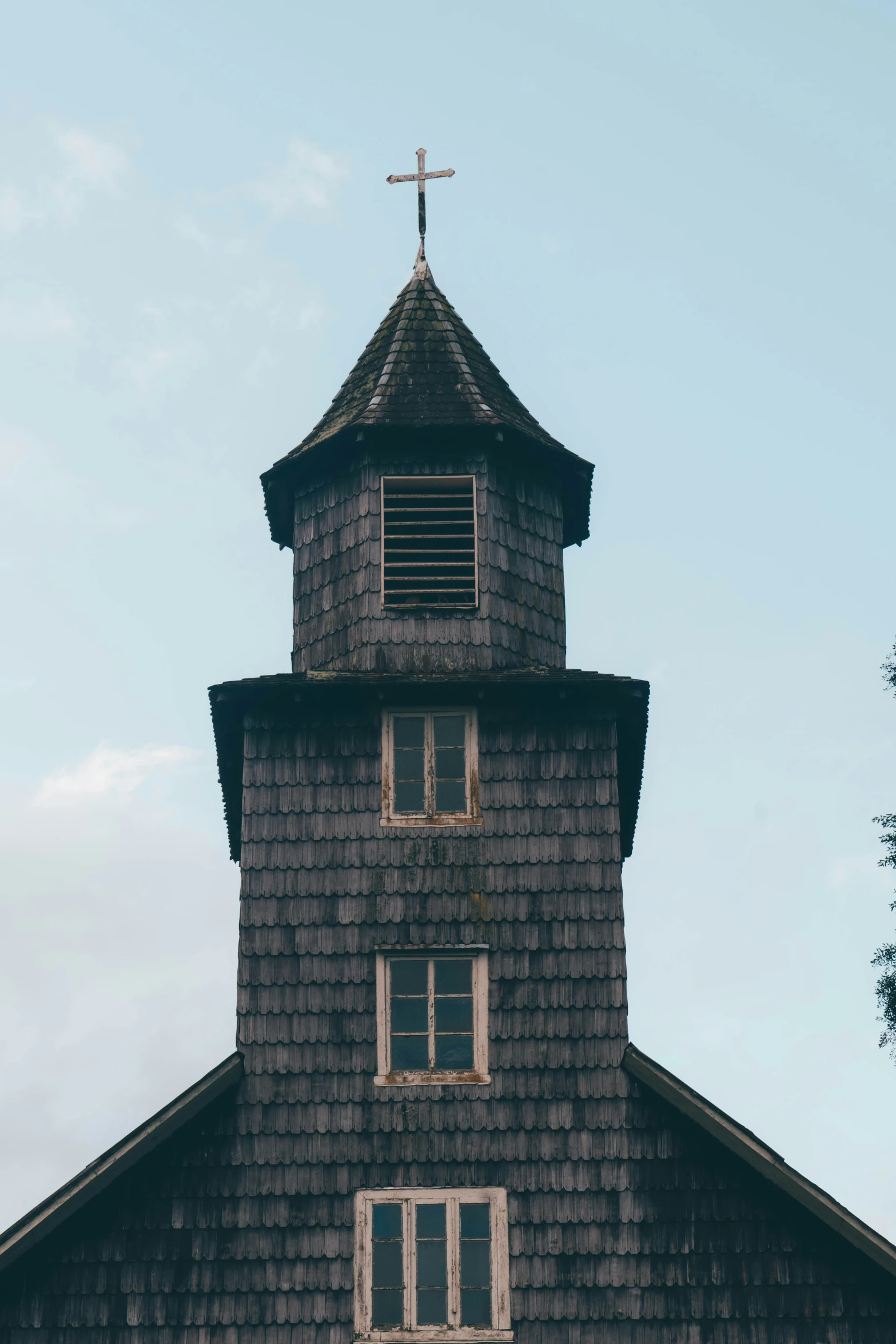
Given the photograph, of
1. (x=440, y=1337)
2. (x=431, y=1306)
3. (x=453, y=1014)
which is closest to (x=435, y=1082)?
(x=453, y=1014)

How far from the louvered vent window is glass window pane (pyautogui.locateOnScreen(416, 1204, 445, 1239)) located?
719cm

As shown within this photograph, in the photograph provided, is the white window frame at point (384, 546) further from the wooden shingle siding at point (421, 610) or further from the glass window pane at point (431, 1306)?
the glass window pane at point (431, 1306)

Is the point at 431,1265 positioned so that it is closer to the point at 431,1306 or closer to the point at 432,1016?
the point at 431,1306

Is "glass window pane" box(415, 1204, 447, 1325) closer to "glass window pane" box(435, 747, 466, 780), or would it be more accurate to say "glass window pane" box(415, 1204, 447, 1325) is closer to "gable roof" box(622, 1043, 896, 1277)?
"gable roof" box(622, 1043, 896, 1277)

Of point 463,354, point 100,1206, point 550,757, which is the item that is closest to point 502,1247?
point 100,1206

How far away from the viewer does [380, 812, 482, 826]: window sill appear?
19031 millimetres

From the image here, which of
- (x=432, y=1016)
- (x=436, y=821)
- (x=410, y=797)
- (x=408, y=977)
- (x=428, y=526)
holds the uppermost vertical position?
(x=428, y=526)

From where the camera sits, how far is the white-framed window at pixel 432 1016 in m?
17.9

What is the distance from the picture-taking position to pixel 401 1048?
18.0 metres

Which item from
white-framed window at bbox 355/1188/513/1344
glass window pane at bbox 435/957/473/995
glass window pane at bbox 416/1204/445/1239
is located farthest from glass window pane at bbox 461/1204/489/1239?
glass window pane at bbox 435/957/473/995

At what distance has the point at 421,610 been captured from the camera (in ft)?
67.9

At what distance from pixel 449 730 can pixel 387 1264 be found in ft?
19.5

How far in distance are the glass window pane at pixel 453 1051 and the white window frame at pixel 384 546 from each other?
535 cm

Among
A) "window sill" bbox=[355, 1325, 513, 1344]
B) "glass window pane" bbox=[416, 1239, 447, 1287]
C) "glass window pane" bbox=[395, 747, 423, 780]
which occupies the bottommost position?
"window sill" bbox=[355, 1325, 513, 1344]
